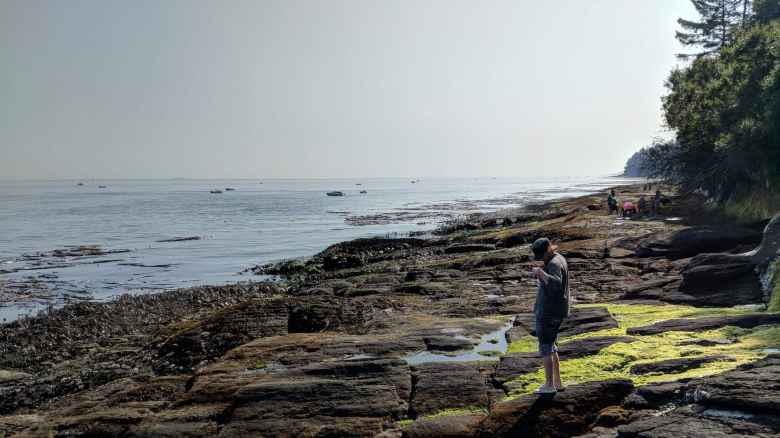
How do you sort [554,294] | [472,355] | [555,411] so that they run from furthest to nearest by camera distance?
1. [472,355]
2. [554,294]
3. [555,411]

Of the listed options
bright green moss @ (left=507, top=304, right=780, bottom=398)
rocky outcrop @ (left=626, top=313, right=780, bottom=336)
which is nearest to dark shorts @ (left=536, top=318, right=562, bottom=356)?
bright green moss @ (left=507, top=304, right=780, bottom=398)

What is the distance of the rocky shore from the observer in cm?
832

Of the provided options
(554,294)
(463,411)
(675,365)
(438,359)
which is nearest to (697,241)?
(675,365)

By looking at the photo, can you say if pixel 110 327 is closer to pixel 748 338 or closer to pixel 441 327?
pixel 441 327

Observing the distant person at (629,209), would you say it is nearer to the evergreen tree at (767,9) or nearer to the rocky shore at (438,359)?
the rocky shore at (438,359)

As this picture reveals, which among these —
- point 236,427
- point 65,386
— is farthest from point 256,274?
point 236,427

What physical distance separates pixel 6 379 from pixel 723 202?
4210 centimetres

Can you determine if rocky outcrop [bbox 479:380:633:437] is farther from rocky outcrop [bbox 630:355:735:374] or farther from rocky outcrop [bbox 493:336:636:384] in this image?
rocky outcrop [bbox 493:336:636:384]

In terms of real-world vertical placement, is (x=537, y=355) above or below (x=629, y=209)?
below

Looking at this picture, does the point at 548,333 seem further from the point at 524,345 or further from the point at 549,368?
the point at 524,345

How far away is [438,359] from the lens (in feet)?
40.3

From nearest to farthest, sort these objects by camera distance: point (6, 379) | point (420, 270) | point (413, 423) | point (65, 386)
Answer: point (413, 423) < point (65, 386) < point (6, 379) < point (420, 270)

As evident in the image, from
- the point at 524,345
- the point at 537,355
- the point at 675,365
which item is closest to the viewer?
the point at 675,365

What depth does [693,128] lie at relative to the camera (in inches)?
1549
